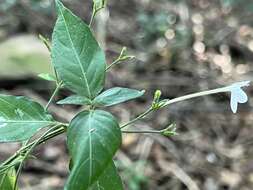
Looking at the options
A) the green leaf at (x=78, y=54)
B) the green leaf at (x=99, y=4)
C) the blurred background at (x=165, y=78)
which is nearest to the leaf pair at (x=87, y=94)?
the green leaf at (x=78, y=54)

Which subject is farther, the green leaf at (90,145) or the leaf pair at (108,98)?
the leaf pair at (108,98)

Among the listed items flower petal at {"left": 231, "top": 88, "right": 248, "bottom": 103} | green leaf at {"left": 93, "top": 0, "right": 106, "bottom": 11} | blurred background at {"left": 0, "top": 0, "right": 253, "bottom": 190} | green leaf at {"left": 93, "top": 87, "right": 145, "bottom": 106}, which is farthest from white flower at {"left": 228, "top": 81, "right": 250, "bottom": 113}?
blurred background at {"left": 0, "top": 0, "right": 253, "bottom": 190}

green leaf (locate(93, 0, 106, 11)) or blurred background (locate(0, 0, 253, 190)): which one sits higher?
green leaf (locate(93, 0, 106, 11))

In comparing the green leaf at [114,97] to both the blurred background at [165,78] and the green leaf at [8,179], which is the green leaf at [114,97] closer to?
the green leaf at [8,179]

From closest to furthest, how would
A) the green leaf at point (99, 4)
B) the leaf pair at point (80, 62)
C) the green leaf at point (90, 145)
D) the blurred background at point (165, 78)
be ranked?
1. the green leaf at point (90, 145)
2. the leaf pair at point (80, 62)
3. the green leaf at point (99, 4)
4. the blurred background at point (165, 78)

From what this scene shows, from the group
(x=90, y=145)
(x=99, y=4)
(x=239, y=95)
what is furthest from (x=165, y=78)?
(x=90, y=145)

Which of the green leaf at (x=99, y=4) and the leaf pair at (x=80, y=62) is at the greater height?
the green leaf at (x=99, y=4)

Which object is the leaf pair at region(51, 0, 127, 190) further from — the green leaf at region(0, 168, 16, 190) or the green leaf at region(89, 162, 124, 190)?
the green leaf at region(0, 168, 16, 190)

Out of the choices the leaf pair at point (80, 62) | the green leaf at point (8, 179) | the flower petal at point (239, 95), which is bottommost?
the green leaf at point (8, 179)
